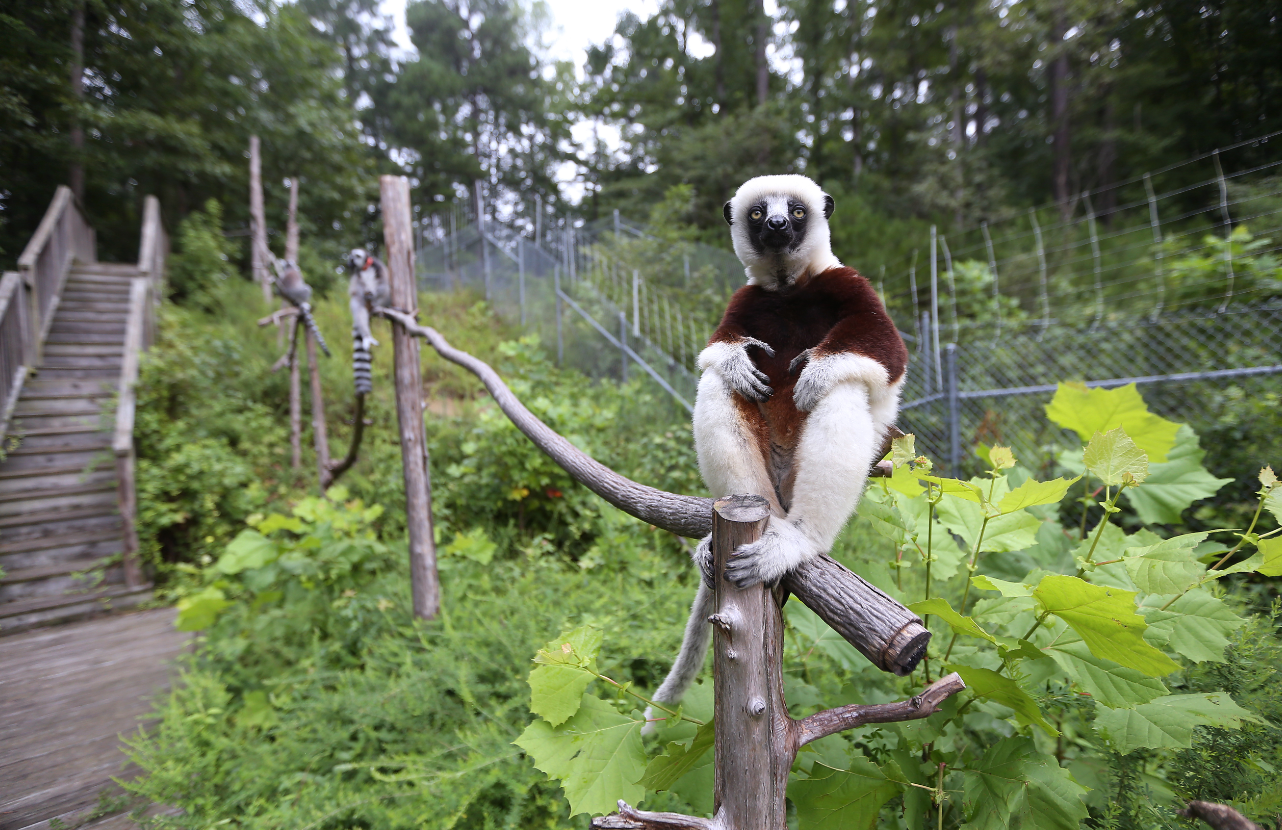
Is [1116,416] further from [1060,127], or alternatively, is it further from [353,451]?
[1060,127]

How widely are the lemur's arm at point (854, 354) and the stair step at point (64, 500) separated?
555 cm

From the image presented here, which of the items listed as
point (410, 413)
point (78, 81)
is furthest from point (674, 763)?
point (78, 81)

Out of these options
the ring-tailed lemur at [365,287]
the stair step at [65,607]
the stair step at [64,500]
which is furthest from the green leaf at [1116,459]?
the stair step at [64,500]

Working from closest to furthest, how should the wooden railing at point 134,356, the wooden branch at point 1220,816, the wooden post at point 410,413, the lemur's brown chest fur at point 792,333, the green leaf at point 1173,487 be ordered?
the wooden branch at point 1220,816, the lemur's brown chest fur at point 792,333, the green leaf at point 1173,487, the wooden post at point 410,413, the wooden railing at point 134,356

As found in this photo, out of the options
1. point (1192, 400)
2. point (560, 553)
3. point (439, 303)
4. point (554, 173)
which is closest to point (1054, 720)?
point (560, 553)

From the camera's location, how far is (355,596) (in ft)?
11.0

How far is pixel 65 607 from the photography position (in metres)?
3.59

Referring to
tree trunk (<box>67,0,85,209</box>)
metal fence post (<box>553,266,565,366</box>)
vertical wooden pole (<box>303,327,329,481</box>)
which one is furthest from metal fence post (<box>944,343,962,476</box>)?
tree trunk (<box>67,0,85,209</box>)

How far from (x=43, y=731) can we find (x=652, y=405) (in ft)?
14.5

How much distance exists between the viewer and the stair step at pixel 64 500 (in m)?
3.67

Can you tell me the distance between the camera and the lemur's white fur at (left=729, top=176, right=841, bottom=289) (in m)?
1.52

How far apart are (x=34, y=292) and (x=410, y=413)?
5.02 metres

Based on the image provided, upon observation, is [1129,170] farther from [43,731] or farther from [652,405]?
[43,731]

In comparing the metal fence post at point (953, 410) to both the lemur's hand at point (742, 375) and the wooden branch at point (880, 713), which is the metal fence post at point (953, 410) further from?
the wooden branch at point (880, 713)
